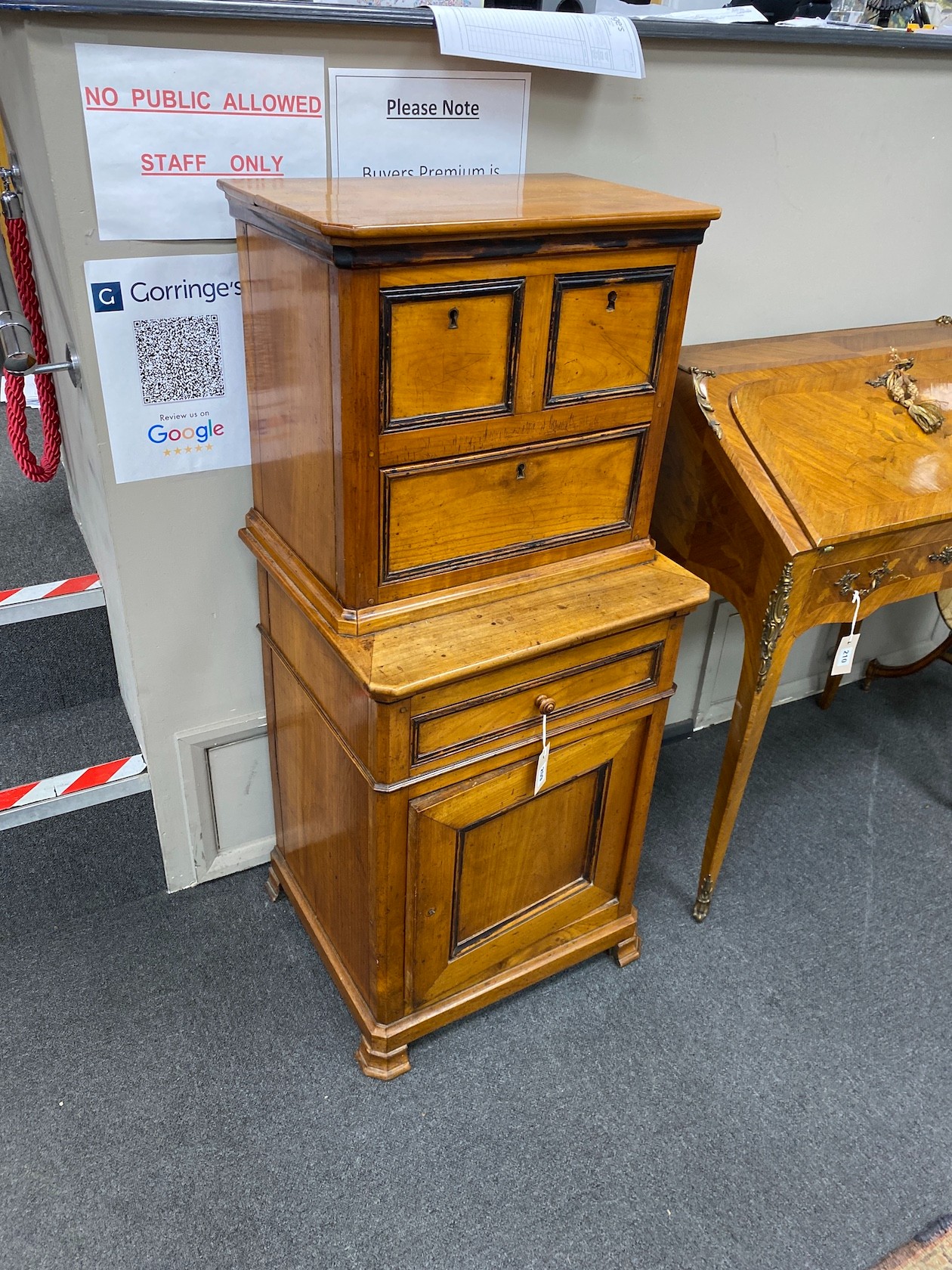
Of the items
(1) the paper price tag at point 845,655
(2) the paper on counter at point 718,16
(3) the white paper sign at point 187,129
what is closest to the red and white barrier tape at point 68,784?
(3) the white paper sign at point 187,129

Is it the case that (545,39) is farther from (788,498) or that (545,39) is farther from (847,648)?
(847,648)

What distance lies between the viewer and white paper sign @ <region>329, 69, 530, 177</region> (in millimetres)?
1469

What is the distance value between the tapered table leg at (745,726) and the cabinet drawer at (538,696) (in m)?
0.21

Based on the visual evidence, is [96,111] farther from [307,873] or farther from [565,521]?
[307,873]

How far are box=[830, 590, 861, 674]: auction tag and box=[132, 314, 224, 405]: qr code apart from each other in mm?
1221

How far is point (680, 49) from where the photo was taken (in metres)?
1.68

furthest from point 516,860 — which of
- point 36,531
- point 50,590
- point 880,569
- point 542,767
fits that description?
point 36,531

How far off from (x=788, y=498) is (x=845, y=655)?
1.20 ft

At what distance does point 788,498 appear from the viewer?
162 cm

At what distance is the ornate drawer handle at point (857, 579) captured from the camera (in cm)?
171

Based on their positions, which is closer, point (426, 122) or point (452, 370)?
point (452, 370)

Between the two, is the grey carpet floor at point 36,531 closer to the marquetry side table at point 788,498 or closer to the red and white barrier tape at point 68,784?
the red and white barrier tape at point 68,784

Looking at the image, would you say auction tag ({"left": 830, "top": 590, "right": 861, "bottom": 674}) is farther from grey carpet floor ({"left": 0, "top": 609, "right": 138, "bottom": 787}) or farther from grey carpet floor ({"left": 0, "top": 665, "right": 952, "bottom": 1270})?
grey carpet floor ({"left": 0, "top": 609, "right": 138, "bottom": 787})

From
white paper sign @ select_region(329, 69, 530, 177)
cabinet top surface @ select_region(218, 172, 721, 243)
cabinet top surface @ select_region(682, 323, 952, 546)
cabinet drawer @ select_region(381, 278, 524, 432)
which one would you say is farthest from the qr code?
cabinet top surface @ select_region(682, 323, 952, 546)
